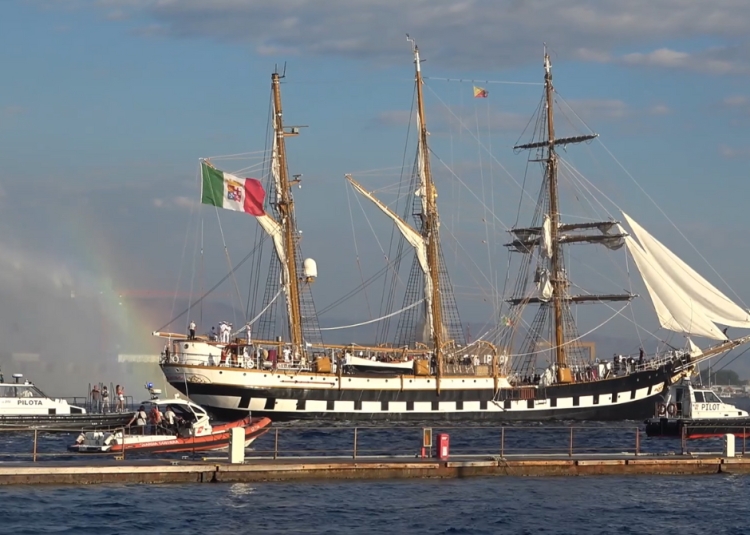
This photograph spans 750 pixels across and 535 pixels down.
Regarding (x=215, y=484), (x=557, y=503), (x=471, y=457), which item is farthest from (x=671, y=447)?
(x=215, y=484)

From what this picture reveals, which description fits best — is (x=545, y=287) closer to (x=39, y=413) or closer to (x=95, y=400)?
(x=95, y=400)

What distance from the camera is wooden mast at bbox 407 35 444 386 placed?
94.1 meters

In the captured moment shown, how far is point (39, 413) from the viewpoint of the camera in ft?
227

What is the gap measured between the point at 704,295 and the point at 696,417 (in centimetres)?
2128

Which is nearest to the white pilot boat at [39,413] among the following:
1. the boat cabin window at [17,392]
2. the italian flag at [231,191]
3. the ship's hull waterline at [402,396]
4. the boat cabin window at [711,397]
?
the boat cabin window at [17,392]

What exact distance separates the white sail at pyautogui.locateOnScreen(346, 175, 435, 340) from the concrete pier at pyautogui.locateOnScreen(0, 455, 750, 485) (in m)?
44.7

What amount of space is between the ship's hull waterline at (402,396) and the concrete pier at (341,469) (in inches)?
1528

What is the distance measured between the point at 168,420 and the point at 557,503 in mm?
18667

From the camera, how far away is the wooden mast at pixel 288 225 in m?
91.0

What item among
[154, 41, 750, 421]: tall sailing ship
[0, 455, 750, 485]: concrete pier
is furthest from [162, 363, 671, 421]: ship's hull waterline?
[0, 455, 750, 485]: concrete pier

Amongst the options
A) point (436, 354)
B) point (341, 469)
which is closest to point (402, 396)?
point (436, 354)

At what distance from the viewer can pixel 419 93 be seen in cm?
9431

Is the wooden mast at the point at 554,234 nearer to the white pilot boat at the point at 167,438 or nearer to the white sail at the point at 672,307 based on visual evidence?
the white sail at the point at 672,307

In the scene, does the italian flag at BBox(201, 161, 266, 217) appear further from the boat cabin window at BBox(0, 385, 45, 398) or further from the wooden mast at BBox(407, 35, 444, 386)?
the boat cabin window at BBox(0, 385, 45, 398)
